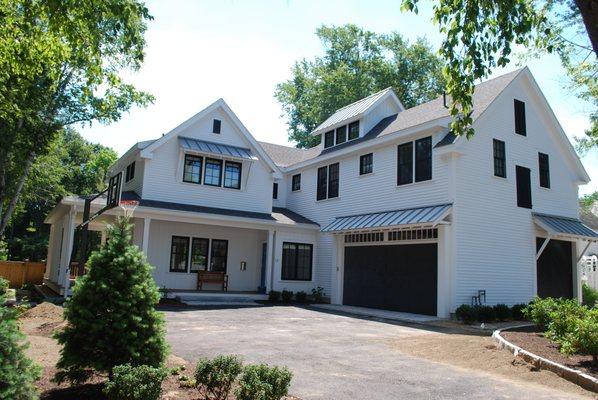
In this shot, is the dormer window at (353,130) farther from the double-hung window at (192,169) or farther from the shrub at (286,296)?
the shrub at (286,296)

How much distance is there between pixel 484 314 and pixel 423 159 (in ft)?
19.2

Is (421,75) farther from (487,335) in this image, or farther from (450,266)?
(487,335)

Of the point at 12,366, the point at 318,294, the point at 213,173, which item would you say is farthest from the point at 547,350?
the point at 213,173

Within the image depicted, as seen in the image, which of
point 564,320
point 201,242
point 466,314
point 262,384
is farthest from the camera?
point 201,242

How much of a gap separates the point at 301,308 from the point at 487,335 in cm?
817

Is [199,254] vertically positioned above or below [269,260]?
above

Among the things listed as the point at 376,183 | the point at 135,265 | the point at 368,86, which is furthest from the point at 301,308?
the point at 368,86

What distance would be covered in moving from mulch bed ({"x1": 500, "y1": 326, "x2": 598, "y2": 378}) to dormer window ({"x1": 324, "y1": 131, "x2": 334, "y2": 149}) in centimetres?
1386

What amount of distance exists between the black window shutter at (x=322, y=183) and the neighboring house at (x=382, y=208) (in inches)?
2.1

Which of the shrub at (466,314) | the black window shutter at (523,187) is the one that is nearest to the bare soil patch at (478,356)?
the shrub at (466,314)

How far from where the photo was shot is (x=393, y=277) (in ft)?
60.5

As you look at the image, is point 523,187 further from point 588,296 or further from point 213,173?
point 213,173

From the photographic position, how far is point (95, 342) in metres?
5.57

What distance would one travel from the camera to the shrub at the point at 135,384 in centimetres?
483
